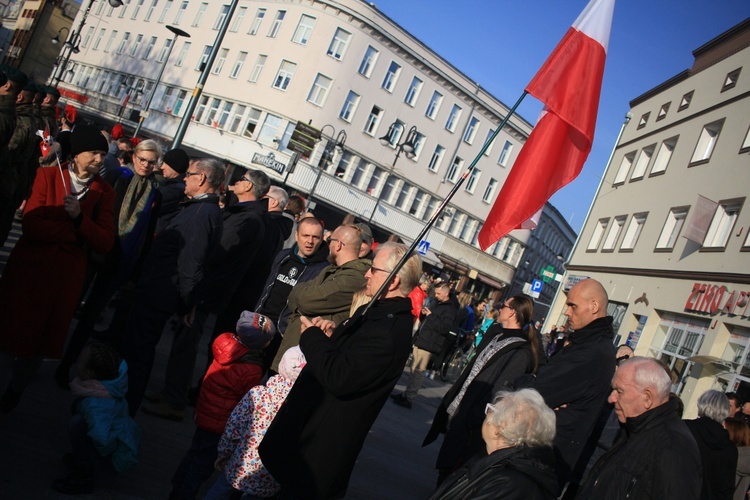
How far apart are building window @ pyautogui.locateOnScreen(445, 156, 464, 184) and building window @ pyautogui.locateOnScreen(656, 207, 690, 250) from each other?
27.3 m

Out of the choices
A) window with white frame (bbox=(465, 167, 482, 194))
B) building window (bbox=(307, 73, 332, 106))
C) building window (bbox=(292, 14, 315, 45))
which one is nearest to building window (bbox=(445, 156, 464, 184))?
window with white frame (bbox=(465, 167, 482, 194))

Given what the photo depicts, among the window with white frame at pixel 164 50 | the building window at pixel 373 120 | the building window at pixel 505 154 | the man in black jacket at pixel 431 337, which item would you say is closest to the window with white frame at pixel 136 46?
the window with white frame at pixel 164 50

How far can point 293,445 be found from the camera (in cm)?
374

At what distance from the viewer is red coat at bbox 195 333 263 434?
469 centimetres

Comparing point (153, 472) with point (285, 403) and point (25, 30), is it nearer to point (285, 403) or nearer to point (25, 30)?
point (285, 403)

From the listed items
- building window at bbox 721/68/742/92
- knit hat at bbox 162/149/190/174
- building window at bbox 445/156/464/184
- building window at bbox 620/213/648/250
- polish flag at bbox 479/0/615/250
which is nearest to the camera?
polish flag at bbox 479/0/615/250

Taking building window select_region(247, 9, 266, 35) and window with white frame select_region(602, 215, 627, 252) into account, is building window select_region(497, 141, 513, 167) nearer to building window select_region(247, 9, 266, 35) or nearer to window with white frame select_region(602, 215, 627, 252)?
building window select_region(247, 9, 266, 35)

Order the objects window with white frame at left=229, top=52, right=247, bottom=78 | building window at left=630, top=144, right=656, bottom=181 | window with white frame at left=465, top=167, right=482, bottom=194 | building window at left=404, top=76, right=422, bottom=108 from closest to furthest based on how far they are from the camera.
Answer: building window at left=630, top=144, right=656, bottom=181, window with white frame at left=229, top=52, right=247, bottom=78, building window at left=404, top=76, right=422, bottom=108, window with white frame at left=465, top=167, right=482, bottom=194

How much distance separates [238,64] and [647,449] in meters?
46.0

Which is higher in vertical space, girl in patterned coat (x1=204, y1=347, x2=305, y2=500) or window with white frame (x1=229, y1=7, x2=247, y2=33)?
window with white frame (x1=229, y1=7, x2=247, y2=33)

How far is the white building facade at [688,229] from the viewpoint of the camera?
64.2 feet

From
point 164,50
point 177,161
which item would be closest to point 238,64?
point 164,50

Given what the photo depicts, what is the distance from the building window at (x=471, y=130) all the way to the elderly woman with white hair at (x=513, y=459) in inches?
1958

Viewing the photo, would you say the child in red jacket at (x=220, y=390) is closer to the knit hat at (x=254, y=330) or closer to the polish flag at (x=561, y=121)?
the knit hat at (x=254, y=330)
